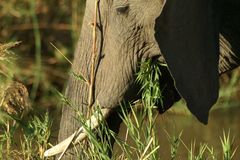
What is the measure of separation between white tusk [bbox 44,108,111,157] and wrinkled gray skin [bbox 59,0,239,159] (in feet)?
0.22

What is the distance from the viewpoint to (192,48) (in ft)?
9.85

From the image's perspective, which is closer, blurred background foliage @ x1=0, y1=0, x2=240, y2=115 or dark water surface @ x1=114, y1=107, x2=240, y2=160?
dark water surface @ x1=114, y1=107, x2=240, y2=160

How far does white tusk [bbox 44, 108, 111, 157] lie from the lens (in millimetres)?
3079

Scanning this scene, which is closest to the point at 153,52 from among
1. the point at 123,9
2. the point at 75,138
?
the point at 123,9

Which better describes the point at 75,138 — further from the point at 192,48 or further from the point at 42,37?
the point at 42,37

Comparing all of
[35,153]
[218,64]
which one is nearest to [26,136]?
[35,153]

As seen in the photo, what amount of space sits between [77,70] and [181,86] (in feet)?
1.35

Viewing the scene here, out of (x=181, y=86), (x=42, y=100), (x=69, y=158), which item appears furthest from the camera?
(x=42, y=100)

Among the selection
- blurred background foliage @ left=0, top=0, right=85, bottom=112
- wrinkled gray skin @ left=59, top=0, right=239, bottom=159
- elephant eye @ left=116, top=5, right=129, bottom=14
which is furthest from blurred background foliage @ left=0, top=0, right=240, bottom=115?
elephant eye @ left=116, top=5, right=129, bottom=14

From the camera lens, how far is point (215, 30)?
310 cm

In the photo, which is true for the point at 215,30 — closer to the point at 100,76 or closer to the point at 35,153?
the point at 100,76

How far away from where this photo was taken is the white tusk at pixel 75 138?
3079 mm

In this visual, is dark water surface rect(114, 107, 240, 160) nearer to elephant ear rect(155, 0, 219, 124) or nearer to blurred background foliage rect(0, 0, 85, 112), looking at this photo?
blurred background foliage rect(0, 0, 85, 112)

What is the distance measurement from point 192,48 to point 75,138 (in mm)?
430
